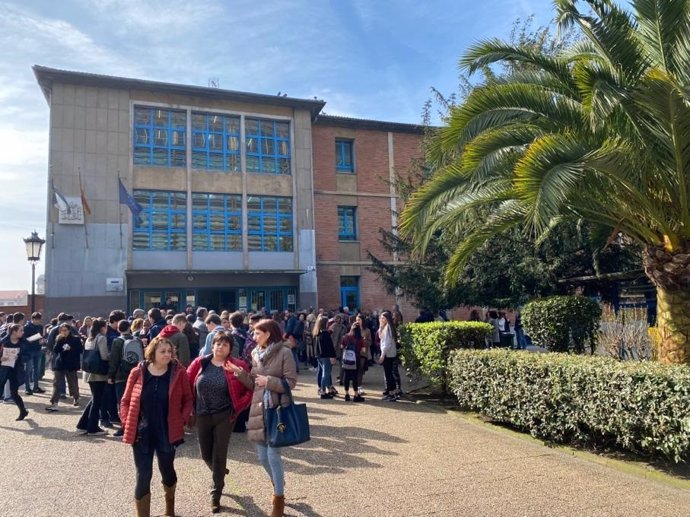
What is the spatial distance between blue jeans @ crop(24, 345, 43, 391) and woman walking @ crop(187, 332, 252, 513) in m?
7.84

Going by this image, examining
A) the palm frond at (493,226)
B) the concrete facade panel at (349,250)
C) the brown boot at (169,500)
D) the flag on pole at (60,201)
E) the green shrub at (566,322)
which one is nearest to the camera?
the brown boot at (169,500)

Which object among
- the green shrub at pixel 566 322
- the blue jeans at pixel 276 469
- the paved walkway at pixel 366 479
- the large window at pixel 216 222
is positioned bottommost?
the paved walkway at pixel 366 479

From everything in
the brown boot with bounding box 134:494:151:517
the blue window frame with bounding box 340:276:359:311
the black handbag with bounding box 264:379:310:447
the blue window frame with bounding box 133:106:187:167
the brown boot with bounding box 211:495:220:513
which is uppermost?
the blue window frame with bounding box 133:106:187:167

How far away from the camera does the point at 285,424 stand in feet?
15.0

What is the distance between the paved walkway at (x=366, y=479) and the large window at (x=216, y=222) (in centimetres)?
1485

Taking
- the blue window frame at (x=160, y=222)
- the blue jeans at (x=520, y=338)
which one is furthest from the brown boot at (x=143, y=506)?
the blue window frame at (x=160, y=222)

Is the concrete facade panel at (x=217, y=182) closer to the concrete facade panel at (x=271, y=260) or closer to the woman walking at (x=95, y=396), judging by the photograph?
the concrete facade panel at (x=271, y=260)

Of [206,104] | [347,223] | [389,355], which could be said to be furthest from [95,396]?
[347,223]

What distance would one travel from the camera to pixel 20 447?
7.05 meters

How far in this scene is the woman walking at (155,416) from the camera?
446 cm

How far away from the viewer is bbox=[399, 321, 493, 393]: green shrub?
30.8 feet

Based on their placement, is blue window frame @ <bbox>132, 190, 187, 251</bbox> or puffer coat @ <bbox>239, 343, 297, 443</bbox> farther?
blue window frame @ <bbox>132, 190, 187, 251</bbox>

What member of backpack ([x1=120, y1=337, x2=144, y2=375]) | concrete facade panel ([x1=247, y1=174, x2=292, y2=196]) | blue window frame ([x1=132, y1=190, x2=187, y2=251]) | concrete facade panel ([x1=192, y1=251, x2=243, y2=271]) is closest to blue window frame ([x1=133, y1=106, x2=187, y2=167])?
blue window frame ([x1=132, y1=190, x2=187, y2=251])

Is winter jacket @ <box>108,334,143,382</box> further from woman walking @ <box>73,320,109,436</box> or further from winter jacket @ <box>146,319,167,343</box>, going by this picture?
winter jacket @ <box>146,319,167,343</box>
